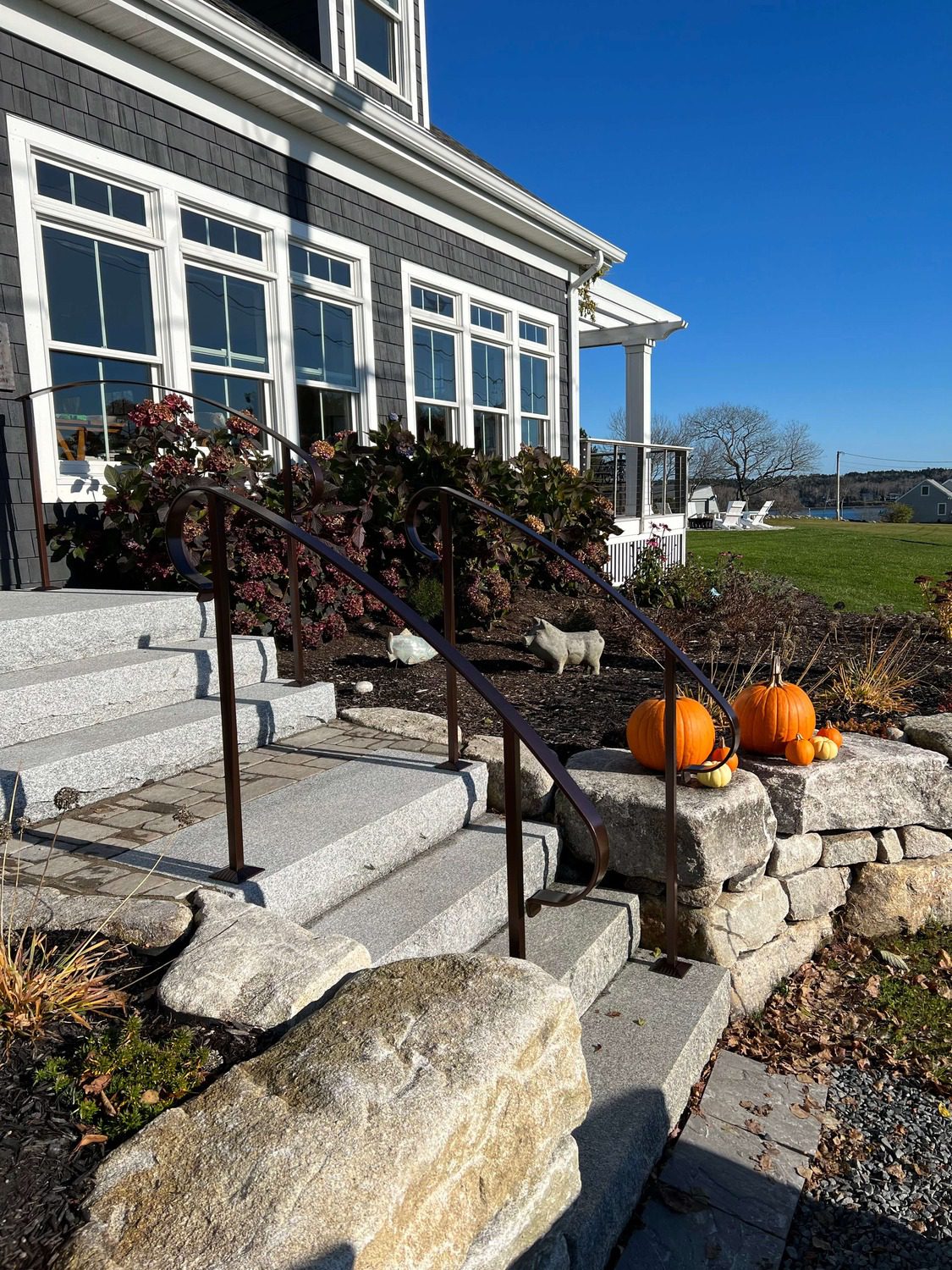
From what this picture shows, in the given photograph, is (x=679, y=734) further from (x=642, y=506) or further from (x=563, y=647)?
(x=642, y=506)

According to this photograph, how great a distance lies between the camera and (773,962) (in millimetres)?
3107

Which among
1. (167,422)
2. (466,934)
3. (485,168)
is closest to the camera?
(466,934)

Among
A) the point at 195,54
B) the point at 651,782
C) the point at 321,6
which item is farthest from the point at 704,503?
the point at 651,782

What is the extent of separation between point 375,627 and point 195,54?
12.6 ft

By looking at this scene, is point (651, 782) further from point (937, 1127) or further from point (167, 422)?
point (167, 422)

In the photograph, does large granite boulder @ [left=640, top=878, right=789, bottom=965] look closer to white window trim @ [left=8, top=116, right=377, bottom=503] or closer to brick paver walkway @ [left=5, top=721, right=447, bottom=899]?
brick paver walkway @ [left=5, top=721, right=447, bottom=899]

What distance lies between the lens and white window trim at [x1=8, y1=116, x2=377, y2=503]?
4812 mm

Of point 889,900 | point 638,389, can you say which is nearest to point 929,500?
point 638,389

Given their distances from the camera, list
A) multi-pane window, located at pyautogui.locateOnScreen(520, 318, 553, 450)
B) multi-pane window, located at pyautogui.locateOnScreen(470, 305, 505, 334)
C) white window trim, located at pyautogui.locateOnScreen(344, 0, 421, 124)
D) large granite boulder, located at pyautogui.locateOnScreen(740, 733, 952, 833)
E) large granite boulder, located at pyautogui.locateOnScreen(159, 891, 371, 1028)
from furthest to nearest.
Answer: multi-pane window, located at pyautogui.locateOnScreen(520, 318, 553, 450), multi-pane window, located at pyautogui.locateOnScreen(470, 305, 505, 334), white window trim, located at pyautogui.locateOnScreen(344, 0, 421, 124), large granite boulder, located at pyautogui.locateOnScreen(740, 733, 952, 833), large granite boulder, located at pyautogui.locateOnScreen(159, 891, 371, 1028)

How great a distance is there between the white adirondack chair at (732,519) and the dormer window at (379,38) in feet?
64.9

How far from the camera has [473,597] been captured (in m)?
5.82

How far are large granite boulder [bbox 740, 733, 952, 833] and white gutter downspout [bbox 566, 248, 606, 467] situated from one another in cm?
725

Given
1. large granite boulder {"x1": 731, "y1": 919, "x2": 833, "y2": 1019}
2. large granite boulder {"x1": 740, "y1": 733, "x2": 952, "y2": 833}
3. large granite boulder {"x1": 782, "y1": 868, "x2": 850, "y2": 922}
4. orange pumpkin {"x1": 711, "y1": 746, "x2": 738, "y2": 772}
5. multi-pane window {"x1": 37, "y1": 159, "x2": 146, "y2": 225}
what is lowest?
large granite boulder {"x1": 731, "y1": 919, "x2": 833, "y2": 1019}

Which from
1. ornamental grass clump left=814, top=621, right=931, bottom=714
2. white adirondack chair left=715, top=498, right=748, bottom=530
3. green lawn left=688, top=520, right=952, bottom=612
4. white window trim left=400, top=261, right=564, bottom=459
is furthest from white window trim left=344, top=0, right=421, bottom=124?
white adirondack chair left=715, top=498, right=748, bottom=530
